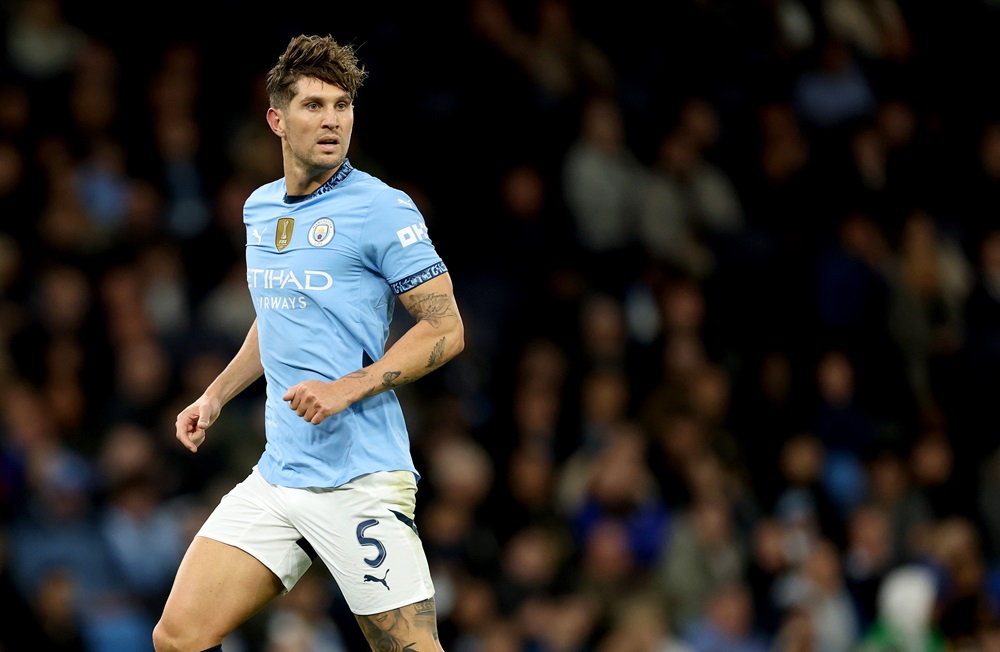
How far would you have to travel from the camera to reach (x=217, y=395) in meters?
5.53

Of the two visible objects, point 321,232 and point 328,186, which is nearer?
point 321,232

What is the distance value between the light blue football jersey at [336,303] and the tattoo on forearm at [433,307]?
0.06 metres

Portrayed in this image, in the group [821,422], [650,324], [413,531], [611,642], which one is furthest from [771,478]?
[413,531]

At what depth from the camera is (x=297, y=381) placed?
518 centimetres

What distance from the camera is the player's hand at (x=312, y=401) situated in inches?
187

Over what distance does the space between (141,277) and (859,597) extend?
19.0ft

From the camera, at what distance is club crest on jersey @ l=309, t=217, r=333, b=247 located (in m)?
5.14

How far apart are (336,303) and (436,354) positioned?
388 millimetres

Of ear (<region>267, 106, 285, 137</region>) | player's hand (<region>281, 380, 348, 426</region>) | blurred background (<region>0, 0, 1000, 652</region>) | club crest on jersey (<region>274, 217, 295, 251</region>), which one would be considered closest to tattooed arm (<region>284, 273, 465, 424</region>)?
player's hand (<region>281, 380, 348, 426</region>)

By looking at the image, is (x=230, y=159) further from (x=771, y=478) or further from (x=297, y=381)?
(x=297, y=381)

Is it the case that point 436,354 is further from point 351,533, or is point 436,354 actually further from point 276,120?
point 276,120

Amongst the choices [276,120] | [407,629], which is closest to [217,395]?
[276,120]

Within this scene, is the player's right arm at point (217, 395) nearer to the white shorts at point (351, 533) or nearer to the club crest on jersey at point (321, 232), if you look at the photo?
the white shorts at point (351, 533)

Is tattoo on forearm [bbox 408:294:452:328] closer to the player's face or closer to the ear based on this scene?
the player's face
